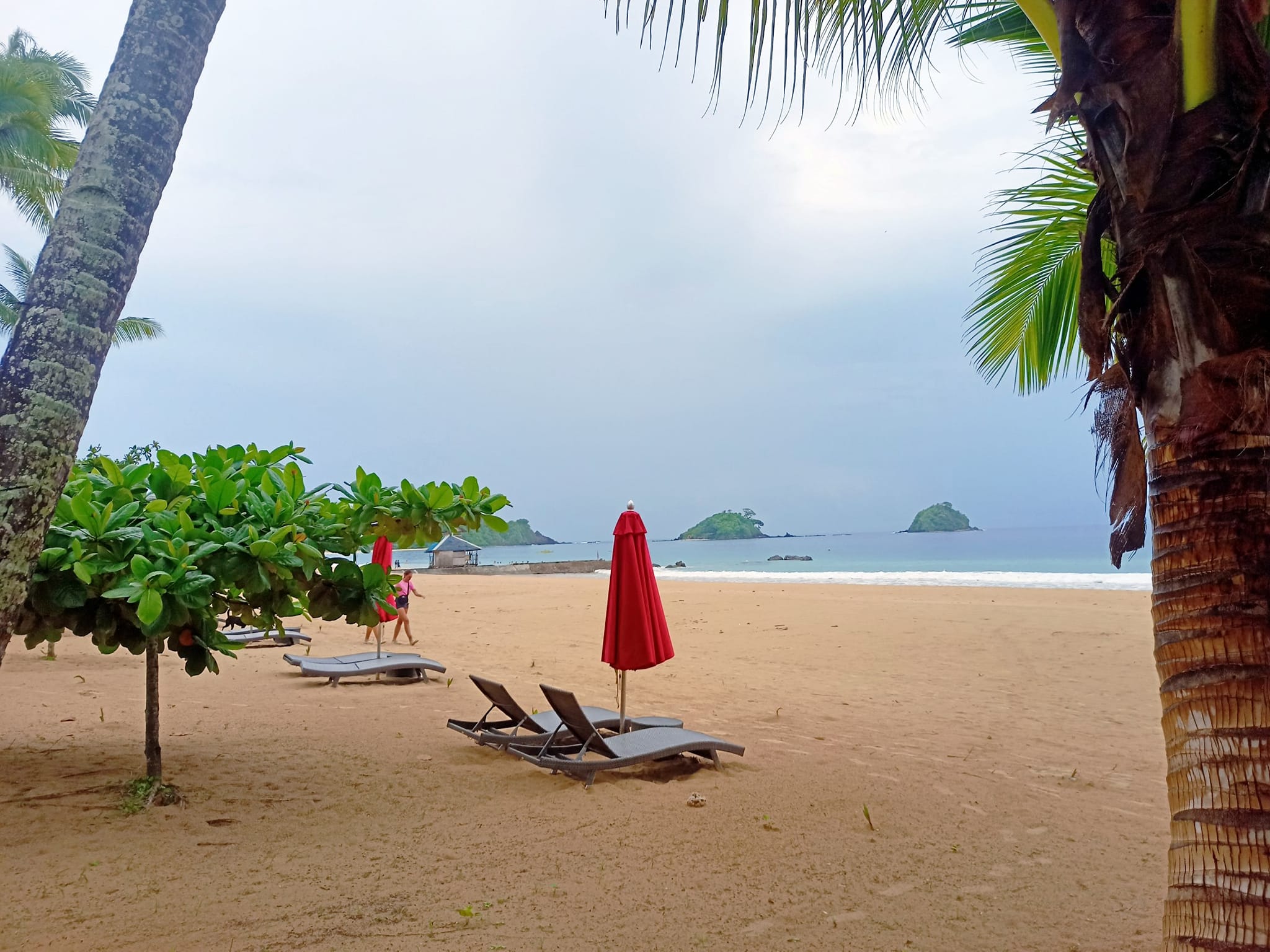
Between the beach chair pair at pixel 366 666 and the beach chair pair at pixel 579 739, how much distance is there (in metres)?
2.44

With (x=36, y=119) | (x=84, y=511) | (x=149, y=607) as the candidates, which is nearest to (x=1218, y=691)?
(x=149, y=607)

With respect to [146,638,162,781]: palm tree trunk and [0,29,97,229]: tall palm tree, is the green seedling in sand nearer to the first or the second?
[146,638,162,781]: palm tree trunk

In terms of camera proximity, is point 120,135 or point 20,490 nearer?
point 20,490

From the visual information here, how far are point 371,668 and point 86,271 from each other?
20.1 feet

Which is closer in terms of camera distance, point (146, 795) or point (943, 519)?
point (146, 795)

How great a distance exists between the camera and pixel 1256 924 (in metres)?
1.76

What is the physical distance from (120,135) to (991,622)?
1414 centimetres

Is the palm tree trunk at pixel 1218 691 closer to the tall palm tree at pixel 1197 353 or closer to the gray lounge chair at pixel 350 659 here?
the tall palm tree at pixel 1197 353

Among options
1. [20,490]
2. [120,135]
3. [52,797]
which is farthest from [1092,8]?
[52,797]

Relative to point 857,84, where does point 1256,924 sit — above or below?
below

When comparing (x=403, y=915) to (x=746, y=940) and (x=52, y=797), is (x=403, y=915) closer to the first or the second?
(x=746, y=940)

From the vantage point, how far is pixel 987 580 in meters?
28.7

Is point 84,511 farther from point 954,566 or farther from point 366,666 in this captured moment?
point 954,566

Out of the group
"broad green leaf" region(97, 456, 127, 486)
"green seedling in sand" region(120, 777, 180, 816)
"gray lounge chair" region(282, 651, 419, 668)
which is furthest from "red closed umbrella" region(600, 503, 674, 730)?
"gray lounge chair" region(282, 651, 419, 668)
